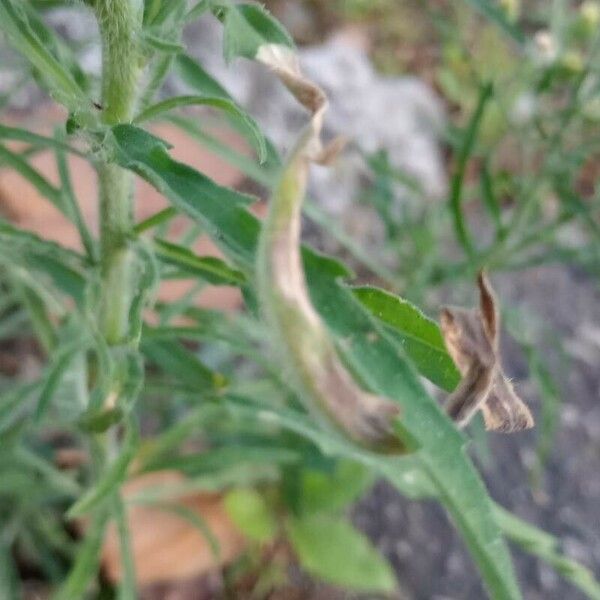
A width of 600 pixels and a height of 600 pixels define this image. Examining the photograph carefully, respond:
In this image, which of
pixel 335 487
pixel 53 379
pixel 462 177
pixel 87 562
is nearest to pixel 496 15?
pixel 462 177

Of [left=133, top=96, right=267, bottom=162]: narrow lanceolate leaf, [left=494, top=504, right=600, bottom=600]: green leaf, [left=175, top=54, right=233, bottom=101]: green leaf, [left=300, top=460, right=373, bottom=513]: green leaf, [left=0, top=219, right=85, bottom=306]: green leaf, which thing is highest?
[left=133, top=96, right=267, bottom=162]: narrow lanceolate leaf

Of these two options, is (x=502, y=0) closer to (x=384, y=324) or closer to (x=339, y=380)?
(x=384, y=324)

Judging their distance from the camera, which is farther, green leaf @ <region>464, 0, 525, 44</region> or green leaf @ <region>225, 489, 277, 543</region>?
green leaf @ <region>225, 489, 277, 543</region>

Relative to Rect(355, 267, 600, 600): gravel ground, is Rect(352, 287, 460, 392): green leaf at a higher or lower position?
higher

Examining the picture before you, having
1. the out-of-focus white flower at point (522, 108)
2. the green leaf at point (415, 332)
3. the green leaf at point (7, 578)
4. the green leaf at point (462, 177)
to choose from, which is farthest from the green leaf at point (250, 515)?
the out-of-focus white flower at point (522, 108)

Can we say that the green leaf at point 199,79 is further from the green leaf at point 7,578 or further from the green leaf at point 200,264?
the green leaf at point 7,578

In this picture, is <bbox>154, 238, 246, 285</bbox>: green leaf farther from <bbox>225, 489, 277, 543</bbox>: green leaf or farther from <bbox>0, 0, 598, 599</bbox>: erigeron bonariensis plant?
<bbox>225, 489, 277, 543</bbox>: green leaf

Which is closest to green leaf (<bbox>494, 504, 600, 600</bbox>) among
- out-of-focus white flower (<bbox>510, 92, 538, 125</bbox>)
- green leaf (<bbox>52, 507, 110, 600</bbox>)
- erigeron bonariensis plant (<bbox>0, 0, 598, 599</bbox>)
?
erigeron bonariensis plant (<bbox>0, 0, 598, 599</bbox>)
